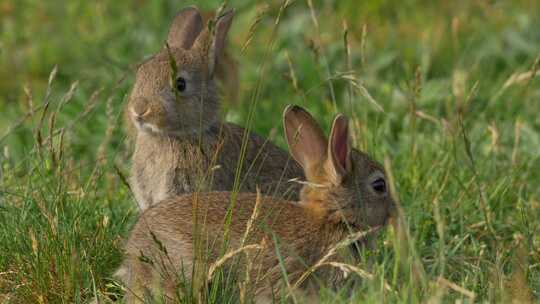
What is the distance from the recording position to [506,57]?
8.00 meters

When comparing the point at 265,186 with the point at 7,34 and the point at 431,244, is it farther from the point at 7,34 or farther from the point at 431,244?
the point at 7,34

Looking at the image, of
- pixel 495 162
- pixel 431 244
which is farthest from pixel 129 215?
pixel 495 162

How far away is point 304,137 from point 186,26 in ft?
5.47

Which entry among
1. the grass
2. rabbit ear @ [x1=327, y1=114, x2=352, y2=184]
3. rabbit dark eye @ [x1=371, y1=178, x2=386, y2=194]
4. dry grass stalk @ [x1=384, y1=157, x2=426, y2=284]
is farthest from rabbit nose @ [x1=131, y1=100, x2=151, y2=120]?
dry grass stalk @ [x1=384, y1=157, x2=426, y2=284]

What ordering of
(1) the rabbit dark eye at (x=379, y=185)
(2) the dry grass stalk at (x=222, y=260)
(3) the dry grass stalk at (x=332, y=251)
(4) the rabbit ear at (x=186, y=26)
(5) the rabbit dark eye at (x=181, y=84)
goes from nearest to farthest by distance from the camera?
(2) the dry grass stalk at (x=222, y=260)
(3) the dry grass stalk at (x=332, y=251)
(1) the rabbit dark eye at (x=379, y=185)
(5) the rabbit dark eye at (x=181, y=84)
(4) the rabbit ear at (x=186, y=26)

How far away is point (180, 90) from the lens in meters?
5.59

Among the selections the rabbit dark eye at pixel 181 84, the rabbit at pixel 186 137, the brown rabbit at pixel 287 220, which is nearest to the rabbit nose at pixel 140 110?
the rabbit at pixel 186 137

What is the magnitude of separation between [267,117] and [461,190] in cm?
200

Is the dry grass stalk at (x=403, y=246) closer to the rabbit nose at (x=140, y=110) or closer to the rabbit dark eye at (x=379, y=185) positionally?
the rabbit dark eye at (x=379, y=185)

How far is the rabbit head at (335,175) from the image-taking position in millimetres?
4633

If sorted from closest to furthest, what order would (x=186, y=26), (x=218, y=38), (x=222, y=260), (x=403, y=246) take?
(x=403, y=246), (x=222, y=260), (x=218, y=38), (x=186, y=26)

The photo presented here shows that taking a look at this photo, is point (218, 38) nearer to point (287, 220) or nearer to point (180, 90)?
point (180, 90)

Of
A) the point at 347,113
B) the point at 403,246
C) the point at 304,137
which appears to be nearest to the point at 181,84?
the point at 304,137

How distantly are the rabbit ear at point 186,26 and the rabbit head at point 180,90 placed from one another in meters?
0.07
